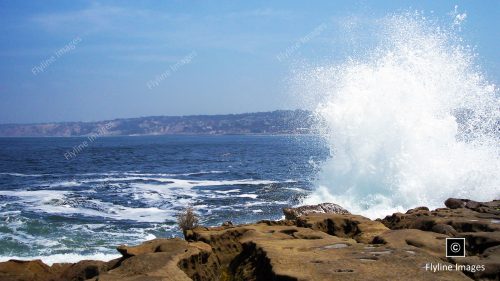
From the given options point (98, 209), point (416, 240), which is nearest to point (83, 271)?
point (416, 240)

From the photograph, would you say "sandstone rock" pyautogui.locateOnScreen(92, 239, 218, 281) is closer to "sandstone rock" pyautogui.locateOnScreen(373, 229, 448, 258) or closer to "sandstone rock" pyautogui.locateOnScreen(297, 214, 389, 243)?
"sandstone rock" pyautogui.locateOnScreen(297, 214, 389, 243)

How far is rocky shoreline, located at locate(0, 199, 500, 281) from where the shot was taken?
16.4 ft

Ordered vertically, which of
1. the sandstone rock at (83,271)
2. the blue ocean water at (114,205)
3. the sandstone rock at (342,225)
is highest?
the sandstone rock at (342,225)

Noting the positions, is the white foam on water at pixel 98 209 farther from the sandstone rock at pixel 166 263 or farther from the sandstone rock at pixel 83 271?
the sandstone rock at pixel 166 263

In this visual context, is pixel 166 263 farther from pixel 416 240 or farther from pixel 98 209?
pixel 98 209

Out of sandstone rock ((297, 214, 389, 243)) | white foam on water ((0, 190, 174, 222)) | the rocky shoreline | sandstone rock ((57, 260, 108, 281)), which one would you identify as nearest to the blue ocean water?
white foam on water ((0, 190, 174, 222))

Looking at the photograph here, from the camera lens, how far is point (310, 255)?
18.7ft

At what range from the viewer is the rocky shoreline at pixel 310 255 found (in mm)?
4996

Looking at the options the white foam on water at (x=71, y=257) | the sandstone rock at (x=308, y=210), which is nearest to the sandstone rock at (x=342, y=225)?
the sandstone rock at (x=308, y=210)

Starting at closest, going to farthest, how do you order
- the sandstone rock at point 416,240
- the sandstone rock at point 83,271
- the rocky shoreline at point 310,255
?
the rocky shoreline at point 310,255 < the sandstone rock at point 416,240 < the sandstone rock at point 83,271

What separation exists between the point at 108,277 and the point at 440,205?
14.8 metres

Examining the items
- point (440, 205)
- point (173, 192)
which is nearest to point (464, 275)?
point (440, 205)

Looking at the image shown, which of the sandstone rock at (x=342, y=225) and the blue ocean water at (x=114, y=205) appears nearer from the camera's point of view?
the sandstone rock at (x=342, y=225)

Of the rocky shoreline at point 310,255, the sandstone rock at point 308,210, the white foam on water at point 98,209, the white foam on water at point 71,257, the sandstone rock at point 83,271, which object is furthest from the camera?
the white foam on water at point 98,209
